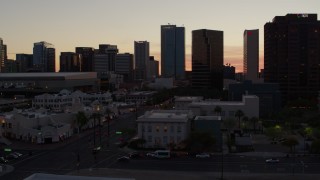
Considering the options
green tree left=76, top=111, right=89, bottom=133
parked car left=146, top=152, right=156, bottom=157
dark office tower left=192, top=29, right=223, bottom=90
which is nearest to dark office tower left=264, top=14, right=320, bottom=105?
dark office tower left=192, top=29, right=223, bottom=90

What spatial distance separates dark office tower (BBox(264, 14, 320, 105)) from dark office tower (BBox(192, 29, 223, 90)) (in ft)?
110

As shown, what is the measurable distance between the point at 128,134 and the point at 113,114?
898 inches

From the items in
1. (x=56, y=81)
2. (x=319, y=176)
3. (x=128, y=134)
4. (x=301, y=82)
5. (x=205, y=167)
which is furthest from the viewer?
(x=56, y=81)

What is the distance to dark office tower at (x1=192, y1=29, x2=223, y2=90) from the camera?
5059 inches

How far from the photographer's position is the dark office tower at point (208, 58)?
128500 millimetres

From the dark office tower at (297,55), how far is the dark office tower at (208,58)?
33640 mm

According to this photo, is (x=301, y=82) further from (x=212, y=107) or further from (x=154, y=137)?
(x=154, y=137)

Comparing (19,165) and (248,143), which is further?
(248,143)

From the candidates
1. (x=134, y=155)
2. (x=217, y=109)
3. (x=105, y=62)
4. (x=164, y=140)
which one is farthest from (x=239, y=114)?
(x=105, y=62)

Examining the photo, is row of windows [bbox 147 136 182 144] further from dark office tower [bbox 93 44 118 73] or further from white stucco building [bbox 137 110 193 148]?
dark office tower [bbox 93 44 118 73]

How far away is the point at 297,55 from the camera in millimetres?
94188

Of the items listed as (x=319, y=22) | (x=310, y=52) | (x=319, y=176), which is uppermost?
(x=319, y=22)

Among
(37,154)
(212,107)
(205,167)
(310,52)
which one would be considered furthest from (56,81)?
(205,167)

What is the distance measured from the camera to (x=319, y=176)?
2977 centimetres
